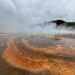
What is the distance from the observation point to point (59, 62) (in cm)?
614

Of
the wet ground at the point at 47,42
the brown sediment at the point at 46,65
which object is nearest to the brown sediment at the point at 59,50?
the wet ground at the point at 47,42

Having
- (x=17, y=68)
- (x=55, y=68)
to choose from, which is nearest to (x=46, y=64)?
(x=55, y=68)

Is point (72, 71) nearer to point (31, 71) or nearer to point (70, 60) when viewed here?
point (70, 60)

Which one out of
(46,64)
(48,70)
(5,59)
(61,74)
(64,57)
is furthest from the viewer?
(64,57)

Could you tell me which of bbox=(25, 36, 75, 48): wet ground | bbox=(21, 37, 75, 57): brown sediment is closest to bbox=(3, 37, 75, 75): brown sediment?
bbox=(21, 37, 75, 57): brown sediment

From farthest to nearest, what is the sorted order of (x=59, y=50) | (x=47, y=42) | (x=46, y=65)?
(x=47, y=42)
(x=59, y=50)
(x=46, y=65)

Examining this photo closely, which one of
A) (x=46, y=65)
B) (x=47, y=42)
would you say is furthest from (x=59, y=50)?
(x=47, y=42)

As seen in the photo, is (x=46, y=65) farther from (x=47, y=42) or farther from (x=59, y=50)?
(x=47, y=42)

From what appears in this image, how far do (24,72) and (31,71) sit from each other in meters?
0.34

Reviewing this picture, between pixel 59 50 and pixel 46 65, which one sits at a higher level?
pixel 59 50

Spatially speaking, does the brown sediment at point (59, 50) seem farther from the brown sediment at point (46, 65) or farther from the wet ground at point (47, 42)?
the brown sediment at point (46, 65)

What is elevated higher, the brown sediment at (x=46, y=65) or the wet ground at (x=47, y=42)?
the wet ground at (x=47, y=42)

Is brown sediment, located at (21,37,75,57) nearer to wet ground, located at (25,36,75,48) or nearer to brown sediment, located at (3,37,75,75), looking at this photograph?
wet ground, located at (25,36,75,48)

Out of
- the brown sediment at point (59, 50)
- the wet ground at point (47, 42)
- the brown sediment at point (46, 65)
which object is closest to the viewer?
the brown sediment at point (46, 65)
